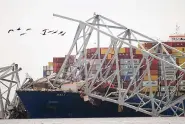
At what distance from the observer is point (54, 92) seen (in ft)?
132

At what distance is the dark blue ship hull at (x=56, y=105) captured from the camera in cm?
4031

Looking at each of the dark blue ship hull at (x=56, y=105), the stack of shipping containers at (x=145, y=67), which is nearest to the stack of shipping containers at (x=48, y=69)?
the stack of shipping containers at (x=145, y=67)

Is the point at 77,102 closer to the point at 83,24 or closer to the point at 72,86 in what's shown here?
the point at 72,86

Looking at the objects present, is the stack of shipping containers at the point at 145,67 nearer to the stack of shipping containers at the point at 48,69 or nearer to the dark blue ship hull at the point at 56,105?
the stack of shipping containers at the point at 48,69

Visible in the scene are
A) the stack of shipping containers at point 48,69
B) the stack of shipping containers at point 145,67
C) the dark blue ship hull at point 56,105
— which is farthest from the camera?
the stack of shipping containers at point 48,69

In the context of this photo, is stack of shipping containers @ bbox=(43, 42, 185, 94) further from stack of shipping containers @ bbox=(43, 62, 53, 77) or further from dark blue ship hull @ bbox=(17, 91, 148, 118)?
dark blue ship hull @ bbox=(17, 91, 148, 118)

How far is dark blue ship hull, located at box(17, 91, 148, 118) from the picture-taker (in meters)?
40.3

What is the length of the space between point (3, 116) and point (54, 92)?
8970mm

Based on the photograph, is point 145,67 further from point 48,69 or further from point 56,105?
point 56,105

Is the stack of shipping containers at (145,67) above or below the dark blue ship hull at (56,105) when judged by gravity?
above

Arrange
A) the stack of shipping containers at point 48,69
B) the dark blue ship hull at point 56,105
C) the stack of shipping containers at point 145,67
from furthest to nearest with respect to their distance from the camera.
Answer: the stack of shipping containers at point 48,69
the stack of shipping containers at point 145,67
the dark blue ship hull at point 56,105

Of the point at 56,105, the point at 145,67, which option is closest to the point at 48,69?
the point at 145,67

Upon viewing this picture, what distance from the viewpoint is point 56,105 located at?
40594 mm

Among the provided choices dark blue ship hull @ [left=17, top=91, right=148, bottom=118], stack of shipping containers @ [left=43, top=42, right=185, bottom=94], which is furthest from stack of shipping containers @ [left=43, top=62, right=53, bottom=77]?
dark blue ship hull @ [left=17, top=91, right=148, bottom=118]
